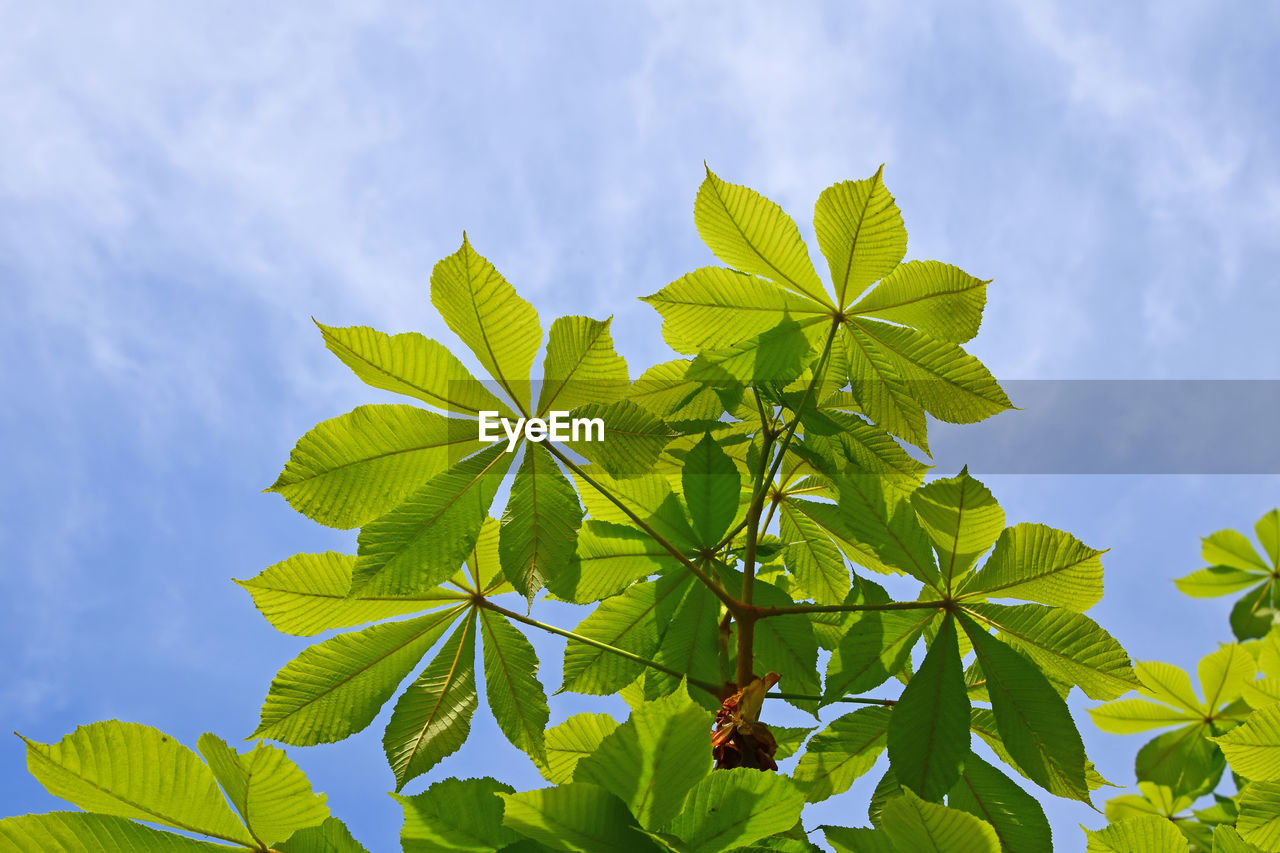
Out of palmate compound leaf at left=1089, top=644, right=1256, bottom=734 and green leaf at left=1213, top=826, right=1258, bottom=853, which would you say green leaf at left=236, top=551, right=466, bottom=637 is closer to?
green leaf at left=1213, top=826, right=1258, bottom=853

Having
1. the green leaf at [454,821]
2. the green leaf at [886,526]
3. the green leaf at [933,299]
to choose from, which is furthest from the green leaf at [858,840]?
the green leaf at [933,299]

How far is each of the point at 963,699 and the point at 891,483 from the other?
16.8 inches

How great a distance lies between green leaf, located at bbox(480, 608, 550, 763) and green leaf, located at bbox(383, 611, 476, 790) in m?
0.04

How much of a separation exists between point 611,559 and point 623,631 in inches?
5.7

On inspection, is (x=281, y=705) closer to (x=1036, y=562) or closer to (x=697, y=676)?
(x=697, y=676)

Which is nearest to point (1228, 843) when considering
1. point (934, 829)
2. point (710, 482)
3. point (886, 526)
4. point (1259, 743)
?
point (1259, 743)

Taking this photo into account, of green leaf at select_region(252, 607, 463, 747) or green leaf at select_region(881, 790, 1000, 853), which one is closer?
green leaf at select_region(881, 790, 1000, 853)

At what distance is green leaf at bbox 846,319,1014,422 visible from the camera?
1618mm

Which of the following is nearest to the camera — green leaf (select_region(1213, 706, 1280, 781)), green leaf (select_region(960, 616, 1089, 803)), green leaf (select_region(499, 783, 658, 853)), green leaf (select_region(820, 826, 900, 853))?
green leaf (select_region(499, 783, 658, 853))

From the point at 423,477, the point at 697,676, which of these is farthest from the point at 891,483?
the point at 423,477

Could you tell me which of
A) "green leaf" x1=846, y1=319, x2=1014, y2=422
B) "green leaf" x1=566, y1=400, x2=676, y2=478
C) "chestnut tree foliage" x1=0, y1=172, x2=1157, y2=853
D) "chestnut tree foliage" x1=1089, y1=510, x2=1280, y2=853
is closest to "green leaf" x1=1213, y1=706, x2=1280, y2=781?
"chestnut tree foliage" x1=1089, y1=510, x2=1280, y2=853

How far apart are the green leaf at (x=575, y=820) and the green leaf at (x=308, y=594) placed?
27.9 inches

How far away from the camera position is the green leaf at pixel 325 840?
109 cm

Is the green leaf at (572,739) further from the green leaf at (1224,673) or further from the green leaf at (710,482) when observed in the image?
the green leaf at (1224,673)
